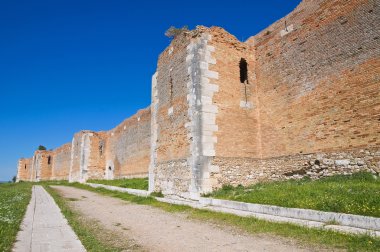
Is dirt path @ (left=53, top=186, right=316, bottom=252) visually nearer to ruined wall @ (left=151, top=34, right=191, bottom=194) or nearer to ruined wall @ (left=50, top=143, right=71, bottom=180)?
ruined wall @ (left=151, top=34, right=191, bottom=194)

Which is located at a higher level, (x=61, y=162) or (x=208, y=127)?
(x=208, y=127)

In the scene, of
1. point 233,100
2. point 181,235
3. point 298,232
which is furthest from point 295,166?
point 181,235

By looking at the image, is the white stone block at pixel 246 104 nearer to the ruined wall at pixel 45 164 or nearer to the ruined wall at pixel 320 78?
the ruined wall at pixel 320 78

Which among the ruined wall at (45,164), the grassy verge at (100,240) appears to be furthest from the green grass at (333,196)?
the ruined wall at (45,164)

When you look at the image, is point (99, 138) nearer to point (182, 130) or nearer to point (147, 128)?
point (147, 128)

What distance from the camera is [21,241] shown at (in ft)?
15.5

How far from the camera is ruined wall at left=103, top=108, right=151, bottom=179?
21656mm

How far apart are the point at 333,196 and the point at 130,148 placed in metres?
19.3

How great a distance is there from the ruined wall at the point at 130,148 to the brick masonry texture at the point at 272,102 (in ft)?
27.4

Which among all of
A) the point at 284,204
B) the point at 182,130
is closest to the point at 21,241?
the point at 284,204

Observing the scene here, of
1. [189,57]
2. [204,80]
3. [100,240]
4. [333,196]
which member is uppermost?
[189,57]

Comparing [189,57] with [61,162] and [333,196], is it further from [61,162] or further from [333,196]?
[61,162]

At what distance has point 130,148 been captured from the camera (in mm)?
24141

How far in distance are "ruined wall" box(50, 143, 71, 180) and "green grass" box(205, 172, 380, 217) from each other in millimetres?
34154
